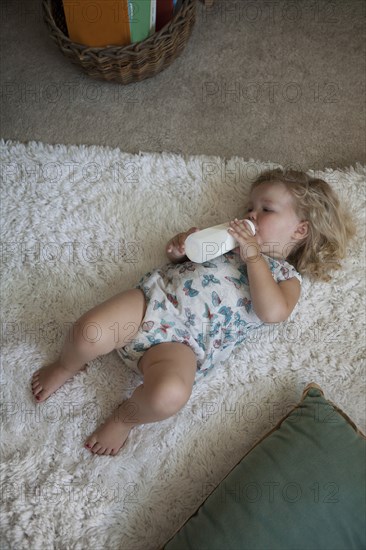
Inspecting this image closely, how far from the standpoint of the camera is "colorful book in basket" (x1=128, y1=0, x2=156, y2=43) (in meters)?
1.31

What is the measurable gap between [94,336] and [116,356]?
0.14m

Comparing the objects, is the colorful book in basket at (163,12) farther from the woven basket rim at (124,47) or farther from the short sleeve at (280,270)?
the short sleeve at (280,270)

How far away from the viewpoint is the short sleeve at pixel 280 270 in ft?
3.72

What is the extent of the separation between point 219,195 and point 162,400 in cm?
60

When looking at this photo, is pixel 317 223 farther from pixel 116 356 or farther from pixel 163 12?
pixel 163 12

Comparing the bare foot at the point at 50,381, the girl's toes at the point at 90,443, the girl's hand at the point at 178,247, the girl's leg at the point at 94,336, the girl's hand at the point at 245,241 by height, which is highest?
the girl's hand at the point at 245,241

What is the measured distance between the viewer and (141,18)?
4.36ft

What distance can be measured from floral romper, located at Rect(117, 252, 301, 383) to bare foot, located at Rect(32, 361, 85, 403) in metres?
0.13

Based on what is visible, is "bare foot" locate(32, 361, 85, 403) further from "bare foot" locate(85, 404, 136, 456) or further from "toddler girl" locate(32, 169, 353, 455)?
"bare foot" locate(85, 404, 136, 456)

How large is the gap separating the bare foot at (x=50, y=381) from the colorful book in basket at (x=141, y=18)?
885mm

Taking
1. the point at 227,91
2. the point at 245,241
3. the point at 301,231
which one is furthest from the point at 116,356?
the point at 227,91

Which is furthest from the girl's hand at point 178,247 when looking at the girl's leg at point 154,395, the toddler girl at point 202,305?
the girl's leg at point 154,395

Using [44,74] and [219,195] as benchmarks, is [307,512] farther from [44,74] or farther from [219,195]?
[44,74]

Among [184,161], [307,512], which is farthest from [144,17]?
[307,512]
